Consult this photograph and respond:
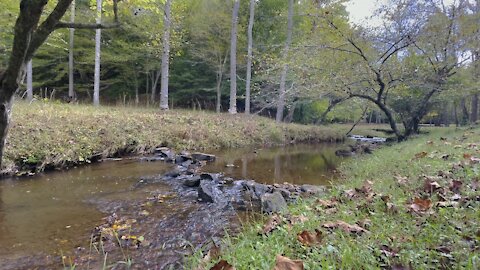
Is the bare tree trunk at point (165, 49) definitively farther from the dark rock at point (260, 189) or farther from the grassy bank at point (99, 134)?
the dark rock at point (260, 189)

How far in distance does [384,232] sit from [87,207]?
4354mm

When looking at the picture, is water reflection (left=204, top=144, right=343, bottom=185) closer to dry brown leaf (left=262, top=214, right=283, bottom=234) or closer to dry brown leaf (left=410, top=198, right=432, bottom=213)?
dry brown leaf (left=262, top=214, right=283, bottom=234)

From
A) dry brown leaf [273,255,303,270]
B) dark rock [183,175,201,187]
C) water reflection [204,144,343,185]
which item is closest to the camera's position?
dry brown leaf [273,255,303,270]

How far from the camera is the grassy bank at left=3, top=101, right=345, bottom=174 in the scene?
24.7 feet

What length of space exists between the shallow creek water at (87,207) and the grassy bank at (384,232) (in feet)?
4.34

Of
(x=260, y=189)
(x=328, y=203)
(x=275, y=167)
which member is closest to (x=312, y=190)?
(x=260, y=189)

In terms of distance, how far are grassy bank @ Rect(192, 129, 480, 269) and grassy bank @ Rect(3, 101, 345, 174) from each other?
20.7ft

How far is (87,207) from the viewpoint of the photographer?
5035mm

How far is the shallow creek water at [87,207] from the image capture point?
3598 mm

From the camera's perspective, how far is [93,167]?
823cm

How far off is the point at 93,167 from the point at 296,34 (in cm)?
1656

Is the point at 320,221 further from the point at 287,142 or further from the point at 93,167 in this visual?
the point at 287,142

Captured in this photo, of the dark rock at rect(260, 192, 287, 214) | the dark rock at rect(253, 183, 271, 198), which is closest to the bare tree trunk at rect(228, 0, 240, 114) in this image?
the dark rock at rect(253, 183, 271, 198)

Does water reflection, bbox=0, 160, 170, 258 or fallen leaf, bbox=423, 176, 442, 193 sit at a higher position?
fallen leaf, bbox=423, 176, 442, 193
